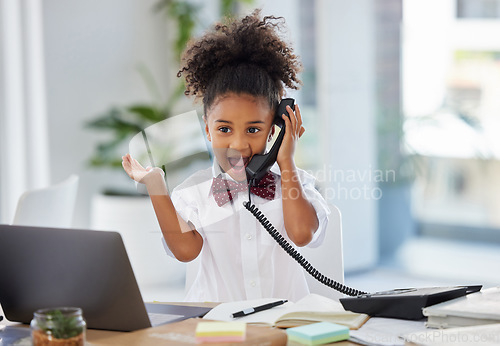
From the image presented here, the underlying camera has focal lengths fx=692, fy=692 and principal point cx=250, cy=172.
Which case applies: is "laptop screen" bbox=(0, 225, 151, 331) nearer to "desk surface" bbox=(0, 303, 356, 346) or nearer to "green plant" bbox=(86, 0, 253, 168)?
"desk surface" bbox=(0, 303, 356, 346)

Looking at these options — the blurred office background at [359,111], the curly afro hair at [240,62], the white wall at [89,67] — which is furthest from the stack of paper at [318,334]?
the white wall at [89,67]

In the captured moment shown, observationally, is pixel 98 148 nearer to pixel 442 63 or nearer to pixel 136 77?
pixel 136 77

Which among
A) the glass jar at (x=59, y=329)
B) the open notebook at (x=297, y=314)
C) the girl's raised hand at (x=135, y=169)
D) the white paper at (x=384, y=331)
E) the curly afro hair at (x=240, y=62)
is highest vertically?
the curly afro hair at (x=240, y=62)

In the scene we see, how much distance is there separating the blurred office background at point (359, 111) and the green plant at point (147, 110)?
3 cm

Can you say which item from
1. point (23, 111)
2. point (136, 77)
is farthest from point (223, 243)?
point (136, 77)

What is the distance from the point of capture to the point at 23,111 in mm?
3402

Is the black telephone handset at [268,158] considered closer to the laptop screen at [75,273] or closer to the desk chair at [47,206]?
the laptop screen at [75,273]

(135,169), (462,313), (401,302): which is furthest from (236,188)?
(462,313)

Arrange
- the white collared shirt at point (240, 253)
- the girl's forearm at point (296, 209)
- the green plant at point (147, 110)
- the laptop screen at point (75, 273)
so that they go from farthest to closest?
1. the green plant at point (147, 110)
2. the white collared shirt at point (240, 253)
3. the girl's forearm at point (296, 209)
4. the laptop screen at point (75, 273)

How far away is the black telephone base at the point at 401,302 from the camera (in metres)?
1.22

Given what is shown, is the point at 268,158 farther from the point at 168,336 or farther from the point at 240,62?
the point at 168,336

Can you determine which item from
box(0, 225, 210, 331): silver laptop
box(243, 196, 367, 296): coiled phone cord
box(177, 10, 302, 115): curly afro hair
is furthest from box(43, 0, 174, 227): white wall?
box(0, 225, 210, 331): silver laptop

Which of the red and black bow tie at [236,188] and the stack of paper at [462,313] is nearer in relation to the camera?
the stack of paper at [462,313]

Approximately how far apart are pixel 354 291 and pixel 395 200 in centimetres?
235
